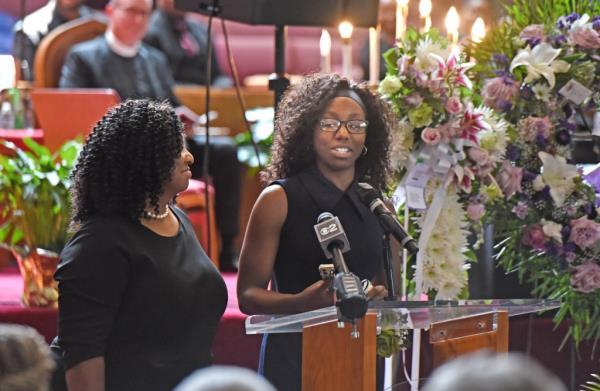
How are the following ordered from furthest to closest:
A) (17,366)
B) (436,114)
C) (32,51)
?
1. (32,51)
2. (436,114)
3. (17,366)

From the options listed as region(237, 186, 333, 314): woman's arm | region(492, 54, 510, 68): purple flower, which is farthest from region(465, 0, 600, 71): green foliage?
region(237, 186, 333, 314): woman's arm

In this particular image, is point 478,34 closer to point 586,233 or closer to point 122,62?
point 586,233

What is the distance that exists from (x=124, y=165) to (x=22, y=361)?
128cm

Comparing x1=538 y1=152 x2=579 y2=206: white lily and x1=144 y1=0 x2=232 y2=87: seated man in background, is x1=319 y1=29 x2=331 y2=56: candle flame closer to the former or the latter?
x1=538 y1=152 x2=579 y2=206: white lily

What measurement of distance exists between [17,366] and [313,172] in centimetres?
167

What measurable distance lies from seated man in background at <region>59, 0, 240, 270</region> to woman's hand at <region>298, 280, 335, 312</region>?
314cm

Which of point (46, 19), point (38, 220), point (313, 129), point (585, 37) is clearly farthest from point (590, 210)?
point (46, 19)

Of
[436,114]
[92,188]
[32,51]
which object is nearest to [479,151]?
[436,114]

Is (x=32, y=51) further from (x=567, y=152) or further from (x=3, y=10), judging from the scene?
(x=567, y=152)

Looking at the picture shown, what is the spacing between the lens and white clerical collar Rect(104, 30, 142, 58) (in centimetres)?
666

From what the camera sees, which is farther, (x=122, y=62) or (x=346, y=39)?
(x=122, y=62)

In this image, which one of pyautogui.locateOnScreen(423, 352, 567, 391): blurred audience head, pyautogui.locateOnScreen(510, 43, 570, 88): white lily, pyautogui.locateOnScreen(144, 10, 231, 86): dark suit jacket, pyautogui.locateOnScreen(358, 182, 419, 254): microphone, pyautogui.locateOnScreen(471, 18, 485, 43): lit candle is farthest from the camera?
pyautogui.locateOnScreen(144, 10, 231, 86): dark suit jacket

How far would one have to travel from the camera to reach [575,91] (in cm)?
415

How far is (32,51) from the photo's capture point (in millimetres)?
7293
